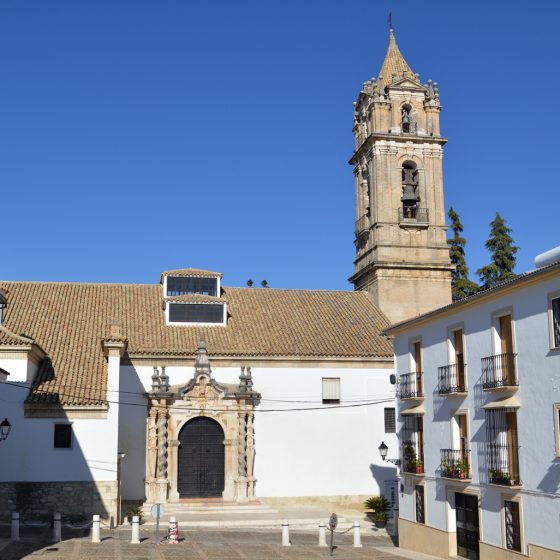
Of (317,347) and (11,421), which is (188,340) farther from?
(11,421)

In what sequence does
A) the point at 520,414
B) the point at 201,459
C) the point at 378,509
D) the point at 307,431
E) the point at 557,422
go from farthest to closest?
the point at 307,431 → the point at 201,459 → the point at 378,509 → the point at 520,414 → the point at 557,422

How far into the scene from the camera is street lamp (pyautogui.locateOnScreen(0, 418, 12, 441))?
24397 mm

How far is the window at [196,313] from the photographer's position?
1359 inches

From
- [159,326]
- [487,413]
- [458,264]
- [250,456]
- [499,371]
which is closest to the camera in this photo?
[499,371]

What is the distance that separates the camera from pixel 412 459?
23.2 meters

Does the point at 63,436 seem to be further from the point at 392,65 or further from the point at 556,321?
the point at 392,65

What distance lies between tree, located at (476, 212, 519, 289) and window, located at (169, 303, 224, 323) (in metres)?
19.8

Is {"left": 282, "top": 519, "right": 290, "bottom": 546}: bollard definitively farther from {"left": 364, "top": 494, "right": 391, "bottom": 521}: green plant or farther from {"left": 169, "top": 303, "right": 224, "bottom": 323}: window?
{"left": 169, "top": 303, "right": 224, "bottom": 323}: window

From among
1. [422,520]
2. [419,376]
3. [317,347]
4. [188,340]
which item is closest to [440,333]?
[419,376]

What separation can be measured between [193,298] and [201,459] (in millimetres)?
7208

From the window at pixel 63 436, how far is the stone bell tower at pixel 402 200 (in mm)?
16011

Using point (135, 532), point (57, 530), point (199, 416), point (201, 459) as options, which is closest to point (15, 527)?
point (57, 530)

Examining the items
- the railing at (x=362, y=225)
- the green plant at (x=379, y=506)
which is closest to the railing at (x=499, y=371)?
the green plant at (x=379, y=506)

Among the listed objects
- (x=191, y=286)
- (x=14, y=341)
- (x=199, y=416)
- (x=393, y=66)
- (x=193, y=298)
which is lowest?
(x=199, y=416)
